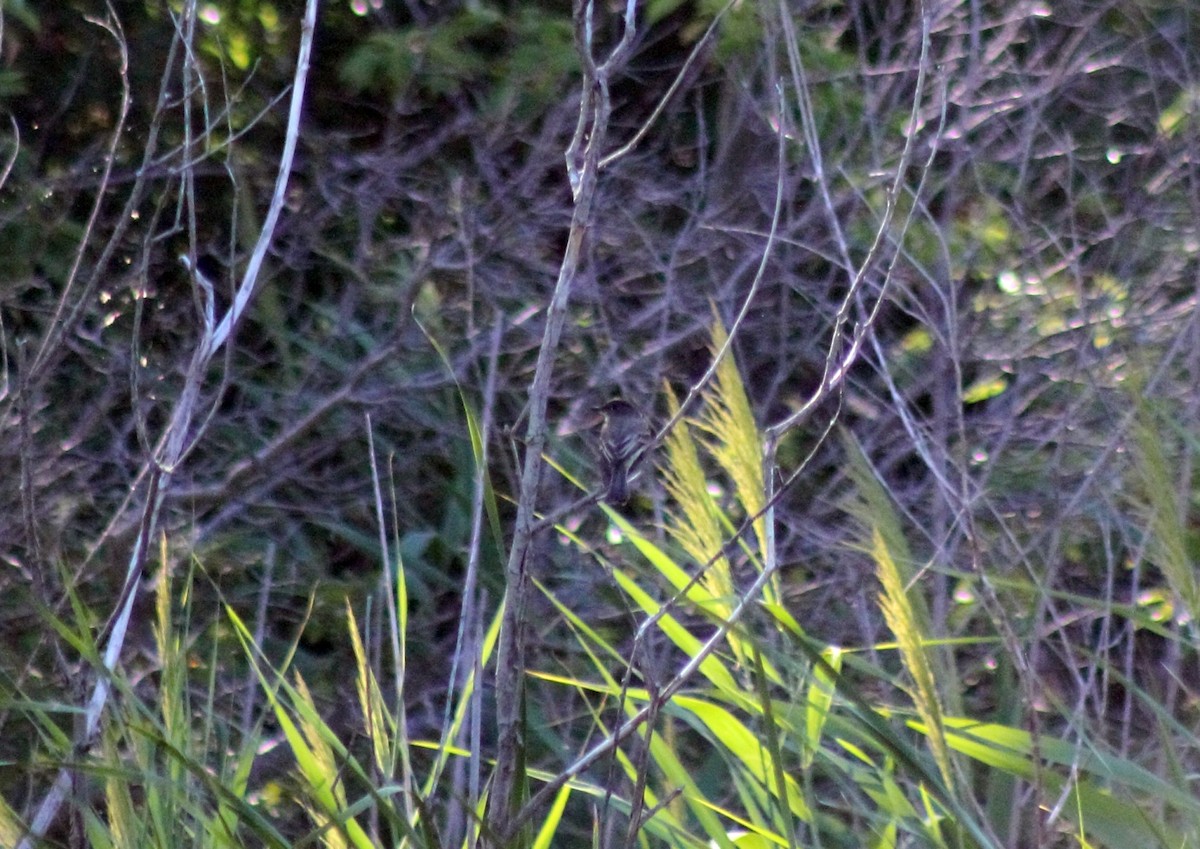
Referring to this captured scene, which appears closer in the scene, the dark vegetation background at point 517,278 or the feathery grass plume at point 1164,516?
the feathery grass plume at point 1164,516

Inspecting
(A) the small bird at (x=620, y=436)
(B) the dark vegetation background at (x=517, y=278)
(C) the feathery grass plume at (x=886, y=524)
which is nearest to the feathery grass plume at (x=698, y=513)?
(C) the feathery grass plume at (x=886, y=524)

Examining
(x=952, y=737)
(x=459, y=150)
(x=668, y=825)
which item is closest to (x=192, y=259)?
(x=668, y=825)

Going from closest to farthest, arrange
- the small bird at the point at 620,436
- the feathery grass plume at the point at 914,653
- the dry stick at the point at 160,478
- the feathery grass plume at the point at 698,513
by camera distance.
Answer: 1. the feathery grass plume at the point at 914,653
2. the feathery grass plume at the point at 698,513
3. the dry stick at the point at 160,478
4. the small bird at the point at 620,436

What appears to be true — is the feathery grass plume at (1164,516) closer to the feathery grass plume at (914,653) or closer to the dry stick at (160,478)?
the feathery grass plume at (914,653)

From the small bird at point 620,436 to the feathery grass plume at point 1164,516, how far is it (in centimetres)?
236

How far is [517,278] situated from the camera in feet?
15.9

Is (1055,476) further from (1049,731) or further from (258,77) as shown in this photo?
(258,77)

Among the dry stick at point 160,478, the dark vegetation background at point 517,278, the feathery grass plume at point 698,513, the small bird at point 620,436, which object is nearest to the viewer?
the feathery grass plume at point 698,513

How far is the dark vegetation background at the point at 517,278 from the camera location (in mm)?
4344

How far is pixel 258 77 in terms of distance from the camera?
203 inches

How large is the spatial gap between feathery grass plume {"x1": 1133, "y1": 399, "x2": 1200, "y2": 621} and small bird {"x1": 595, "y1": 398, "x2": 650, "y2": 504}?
236 centimetres

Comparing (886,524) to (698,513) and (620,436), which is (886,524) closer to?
(698,513)

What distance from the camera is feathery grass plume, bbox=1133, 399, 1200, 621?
1.35m

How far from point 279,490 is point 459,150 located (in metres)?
1.40
